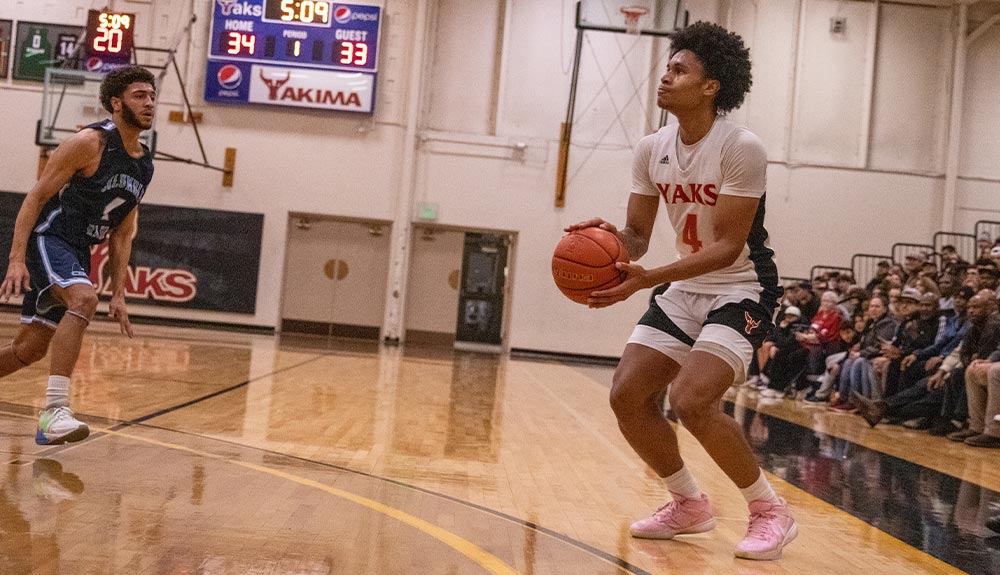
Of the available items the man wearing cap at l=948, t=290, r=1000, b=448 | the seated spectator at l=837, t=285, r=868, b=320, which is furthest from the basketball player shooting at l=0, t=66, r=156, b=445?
the seated spectator at l=837, t=285, r=868, b=320

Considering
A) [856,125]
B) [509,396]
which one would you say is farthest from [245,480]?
[856,125]

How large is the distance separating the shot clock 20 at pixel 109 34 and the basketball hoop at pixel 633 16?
704 centimetres

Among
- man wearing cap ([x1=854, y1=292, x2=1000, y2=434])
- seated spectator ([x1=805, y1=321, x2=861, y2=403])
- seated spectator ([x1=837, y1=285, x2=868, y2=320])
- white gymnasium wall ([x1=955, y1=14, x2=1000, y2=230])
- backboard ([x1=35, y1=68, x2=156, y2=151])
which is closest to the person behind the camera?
man wearing cap ([x1=854, y1=292, x2=1000, y2=434])

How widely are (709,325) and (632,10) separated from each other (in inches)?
453

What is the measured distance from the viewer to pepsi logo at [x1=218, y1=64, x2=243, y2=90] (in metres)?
16.2

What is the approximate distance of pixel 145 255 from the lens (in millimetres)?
16328

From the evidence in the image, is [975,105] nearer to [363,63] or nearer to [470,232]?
[470,232]

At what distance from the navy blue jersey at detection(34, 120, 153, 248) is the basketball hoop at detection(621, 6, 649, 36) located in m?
10.6

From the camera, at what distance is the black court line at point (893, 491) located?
12.3 feet

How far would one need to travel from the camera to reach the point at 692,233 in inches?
137

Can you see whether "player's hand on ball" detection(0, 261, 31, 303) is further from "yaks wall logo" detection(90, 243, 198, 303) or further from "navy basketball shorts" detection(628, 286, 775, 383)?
"yaks wall logo" detection(90, 243, 198, 303)

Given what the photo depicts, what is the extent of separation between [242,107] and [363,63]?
2.15m

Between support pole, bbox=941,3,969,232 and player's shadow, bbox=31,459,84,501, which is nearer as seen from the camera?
player's shadow, bbox=31,459,84,501

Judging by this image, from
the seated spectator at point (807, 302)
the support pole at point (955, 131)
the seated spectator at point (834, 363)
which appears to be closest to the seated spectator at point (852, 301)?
the seated spectator at point (834, 363)
